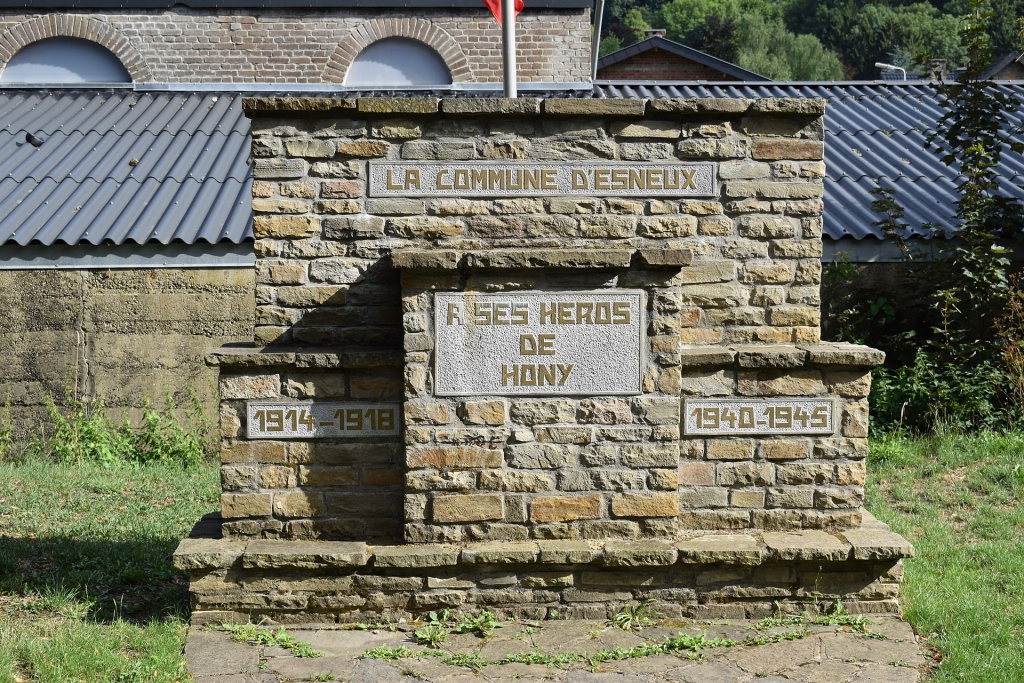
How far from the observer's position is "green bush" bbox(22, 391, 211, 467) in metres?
8.53

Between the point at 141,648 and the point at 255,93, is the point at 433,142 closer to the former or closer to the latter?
the point at 141,648

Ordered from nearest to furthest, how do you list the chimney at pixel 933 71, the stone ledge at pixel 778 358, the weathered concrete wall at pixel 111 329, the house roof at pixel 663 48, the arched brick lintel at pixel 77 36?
the stone ledge at pixel 778 358 < the weathered concrete wall at pixel 111 329 < the chimney at pixel 933 71 < the arched brick lintel at pixel 77 36 < the house roof at pixel 663 48

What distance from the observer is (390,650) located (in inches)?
174

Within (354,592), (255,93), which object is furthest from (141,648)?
(255,93)

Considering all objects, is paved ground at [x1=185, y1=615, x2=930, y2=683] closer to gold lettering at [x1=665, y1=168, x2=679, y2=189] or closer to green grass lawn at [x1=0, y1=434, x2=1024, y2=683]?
green grass lawn at [x1=0, y1=434, x2=1024, y2=683]

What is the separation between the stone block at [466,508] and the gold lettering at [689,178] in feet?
6.26

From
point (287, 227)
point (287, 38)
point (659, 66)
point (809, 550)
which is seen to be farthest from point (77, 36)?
point (659, 66)

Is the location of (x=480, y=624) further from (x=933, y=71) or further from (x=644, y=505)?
(x=933, y=71)

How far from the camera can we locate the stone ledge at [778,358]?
4879 millimetres

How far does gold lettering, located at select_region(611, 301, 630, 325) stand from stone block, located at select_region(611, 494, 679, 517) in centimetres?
88

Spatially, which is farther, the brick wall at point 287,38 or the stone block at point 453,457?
the brick wall at point 287,38

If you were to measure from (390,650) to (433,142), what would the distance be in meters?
2.53

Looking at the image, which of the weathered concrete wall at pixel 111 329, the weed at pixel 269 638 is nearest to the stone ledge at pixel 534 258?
the weed at pixel 269 638

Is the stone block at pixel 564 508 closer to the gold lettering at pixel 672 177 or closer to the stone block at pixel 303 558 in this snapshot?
the stone block at pixel 303 558
